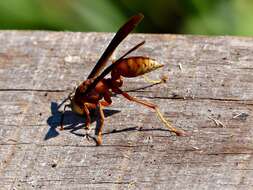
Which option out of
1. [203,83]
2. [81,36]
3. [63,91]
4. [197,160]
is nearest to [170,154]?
[197,160]

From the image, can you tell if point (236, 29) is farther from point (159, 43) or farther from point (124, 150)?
point (124, 150)

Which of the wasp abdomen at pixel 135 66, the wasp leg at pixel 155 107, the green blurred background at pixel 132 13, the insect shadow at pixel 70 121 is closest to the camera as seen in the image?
the wasp leg at pixel 155 107

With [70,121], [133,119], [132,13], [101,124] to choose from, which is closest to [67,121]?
[70,121]

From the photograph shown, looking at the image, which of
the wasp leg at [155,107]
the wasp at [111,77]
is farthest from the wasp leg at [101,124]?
the wasp leg at [155,107]

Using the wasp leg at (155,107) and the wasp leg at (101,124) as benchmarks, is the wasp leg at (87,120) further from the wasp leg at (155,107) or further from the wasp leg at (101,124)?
the wasp leg at (155,107)

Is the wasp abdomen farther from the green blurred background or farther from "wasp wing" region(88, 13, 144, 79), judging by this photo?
the green blurred background
